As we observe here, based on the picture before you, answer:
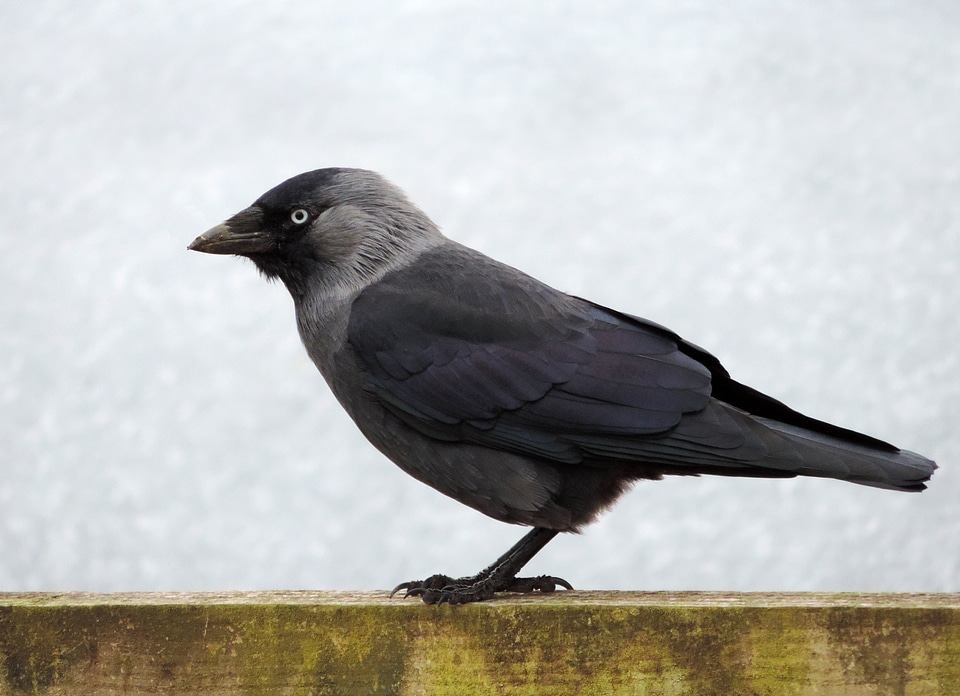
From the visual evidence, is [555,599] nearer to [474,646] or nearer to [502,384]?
[474,646]

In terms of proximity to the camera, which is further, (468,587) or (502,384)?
(502,384)

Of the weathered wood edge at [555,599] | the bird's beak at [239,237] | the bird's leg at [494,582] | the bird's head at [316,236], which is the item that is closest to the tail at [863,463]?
the weathered wood edge at [555,599]

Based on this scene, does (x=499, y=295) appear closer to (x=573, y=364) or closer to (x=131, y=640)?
(x=573, y=364)

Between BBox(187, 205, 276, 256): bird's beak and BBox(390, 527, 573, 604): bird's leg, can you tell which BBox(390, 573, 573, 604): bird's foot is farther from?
BBox(187, 205, 276, 256): bird's beak

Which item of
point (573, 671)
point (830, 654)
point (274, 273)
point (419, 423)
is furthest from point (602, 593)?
point (274, 273)

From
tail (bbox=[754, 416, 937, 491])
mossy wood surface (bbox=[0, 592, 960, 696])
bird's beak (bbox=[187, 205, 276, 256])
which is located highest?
bird's beak (bbox=[187, 205, 276, 256])

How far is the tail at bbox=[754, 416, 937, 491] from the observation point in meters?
2.09

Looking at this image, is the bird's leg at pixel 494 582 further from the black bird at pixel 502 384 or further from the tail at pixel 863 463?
the tail at pixel 863 463

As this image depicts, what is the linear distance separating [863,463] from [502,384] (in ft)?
2.41

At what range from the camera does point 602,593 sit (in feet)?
6.47

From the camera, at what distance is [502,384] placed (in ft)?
7.74

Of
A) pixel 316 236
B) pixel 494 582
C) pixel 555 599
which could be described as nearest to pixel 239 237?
pixel 316 236

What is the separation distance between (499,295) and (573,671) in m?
0.95

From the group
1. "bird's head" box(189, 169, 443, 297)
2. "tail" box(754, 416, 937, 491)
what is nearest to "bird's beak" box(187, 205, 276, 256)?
"bird's head" box(189, 169, 443, 297)
